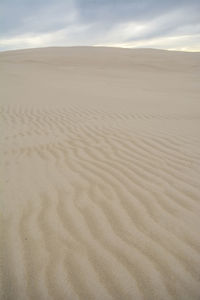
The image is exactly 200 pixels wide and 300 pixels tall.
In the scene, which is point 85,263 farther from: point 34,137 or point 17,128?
point 17,128

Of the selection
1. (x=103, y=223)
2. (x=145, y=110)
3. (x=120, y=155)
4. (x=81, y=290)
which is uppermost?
(x=145, y=110)

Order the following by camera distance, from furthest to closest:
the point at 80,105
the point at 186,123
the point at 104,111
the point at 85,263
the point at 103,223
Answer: the point at 80,105
the point at 104,111
the point at 186,123
the point at 103,223
the point at 85,263

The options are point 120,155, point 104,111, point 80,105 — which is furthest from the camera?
point 80,105

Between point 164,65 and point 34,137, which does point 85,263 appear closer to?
point 34,137

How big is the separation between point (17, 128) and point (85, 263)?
4.42 meters

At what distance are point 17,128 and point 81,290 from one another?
15.1ft

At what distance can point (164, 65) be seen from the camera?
2552 cm

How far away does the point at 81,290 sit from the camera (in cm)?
163

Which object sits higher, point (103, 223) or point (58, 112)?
point (58, 112)

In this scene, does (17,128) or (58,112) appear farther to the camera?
(58,112)

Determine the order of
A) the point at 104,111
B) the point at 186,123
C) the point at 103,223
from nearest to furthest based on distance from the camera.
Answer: the point at 103,223 < the point at 186,123 < the point at 104,111

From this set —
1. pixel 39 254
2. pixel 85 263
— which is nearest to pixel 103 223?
pixel 85 263

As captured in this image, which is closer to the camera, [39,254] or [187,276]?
[187,276]

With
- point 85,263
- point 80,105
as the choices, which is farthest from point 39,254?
point 80,105
